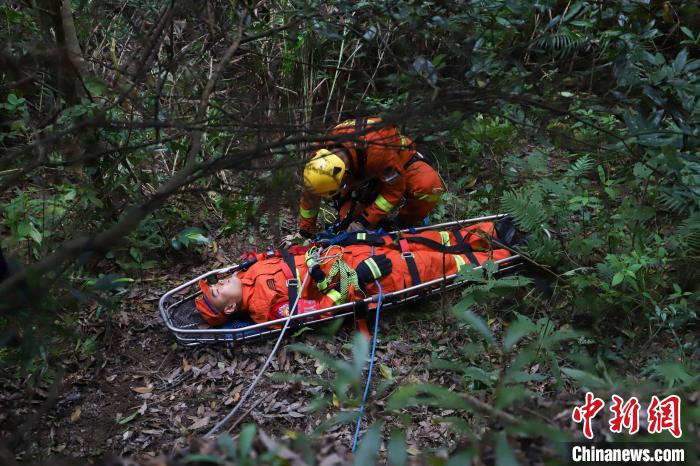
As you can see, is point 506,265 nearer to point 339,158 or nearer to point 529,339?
point 529,339

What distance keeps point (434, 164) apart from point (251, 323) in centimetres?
291

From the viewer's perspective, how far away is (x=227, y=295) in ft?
14.0

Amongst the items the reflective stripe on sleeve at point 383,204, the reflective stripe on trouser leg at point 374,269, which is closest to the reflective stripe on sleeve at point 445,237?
the reflective stripe on sleeve at point 383,204

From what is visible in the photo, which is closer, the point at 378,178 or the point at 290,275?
the point at 290,275

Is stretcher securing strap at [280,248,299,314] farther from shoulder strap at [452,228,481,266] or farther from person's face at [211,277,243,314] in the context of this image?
shoulder strap at [452,228,481,266]

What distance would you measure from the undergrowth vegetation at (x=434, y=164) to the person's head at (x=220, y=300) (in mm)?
699

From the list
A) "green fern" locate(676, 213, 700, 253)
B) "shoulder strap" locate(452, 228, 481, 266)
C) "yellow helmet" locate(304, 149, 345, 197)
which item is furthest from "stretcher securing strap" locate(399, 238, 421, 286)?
"green fern" locate(676, 213, 700, 253)

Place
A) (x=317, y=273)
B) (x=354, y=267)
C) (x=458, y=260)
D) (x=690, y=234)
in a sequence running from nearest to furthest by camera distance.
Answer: (x=690, y=234), (x=317, y=273), (x=354, y=267), (x=458, y=260)

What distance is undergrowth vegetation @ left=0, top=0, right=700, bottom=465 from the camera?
179 cm

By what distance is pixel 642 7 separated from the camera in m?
2.91

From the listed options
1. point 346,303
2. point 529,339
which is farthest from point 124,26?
point 529,339

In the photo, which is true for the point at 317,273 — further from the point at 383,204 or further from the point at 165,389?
the point at 165,389

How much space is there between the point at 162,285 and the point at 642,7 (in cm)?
432

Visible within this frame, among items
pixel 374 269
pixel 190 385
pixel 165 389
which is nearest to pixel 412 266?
pixel 374 269
